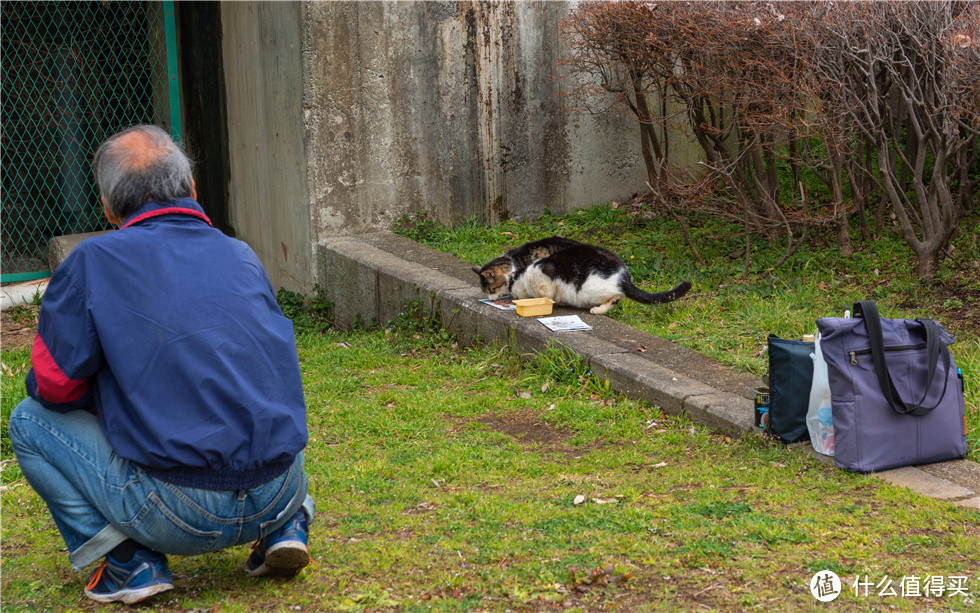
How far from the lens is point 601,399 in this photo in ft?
16.9

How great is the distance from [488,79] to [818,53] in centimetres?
363

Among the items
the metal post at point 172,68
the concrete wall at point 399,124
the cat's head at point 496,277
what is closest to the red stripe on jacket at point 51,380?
the cat's head at point 496,277

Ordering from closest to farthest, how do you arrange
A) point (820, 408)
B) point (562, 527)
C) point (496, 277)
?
point (562, 527)
point (820, 408)
point (496, 277)

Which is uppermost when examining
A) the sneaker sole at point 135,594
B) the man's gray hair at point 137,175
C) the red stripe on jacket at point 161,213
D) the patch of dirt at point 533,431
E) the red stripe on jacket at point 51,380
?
the man's gray hair at point 137,175

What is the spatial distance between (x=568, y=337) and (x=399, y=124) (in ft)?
11.6

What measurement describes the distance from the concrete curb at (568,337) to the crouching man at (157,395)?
2442 mm

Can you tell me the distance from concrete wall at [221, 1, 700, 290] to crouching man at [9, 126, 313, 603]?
5229 mm

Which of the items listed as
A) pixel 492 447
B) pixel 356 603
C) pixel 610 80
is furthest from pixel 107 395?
pixel 610 80

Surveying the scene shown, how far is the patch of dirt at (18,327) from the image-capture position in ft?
26.4

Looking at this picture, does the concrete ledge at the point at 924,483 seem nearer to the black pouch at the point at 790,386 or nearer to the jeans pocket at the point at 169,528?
the black pouch at the point at 790,386

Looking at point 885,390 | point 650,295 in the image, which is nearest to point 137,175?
point 885,390

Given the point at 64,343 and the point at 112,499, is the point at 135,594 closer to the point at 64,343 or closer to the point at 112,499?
the point at 112,499

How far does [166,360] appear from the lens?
2.62 m

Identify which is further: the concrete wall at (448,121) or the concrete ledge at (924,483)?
the concrete wall at (448,121)
